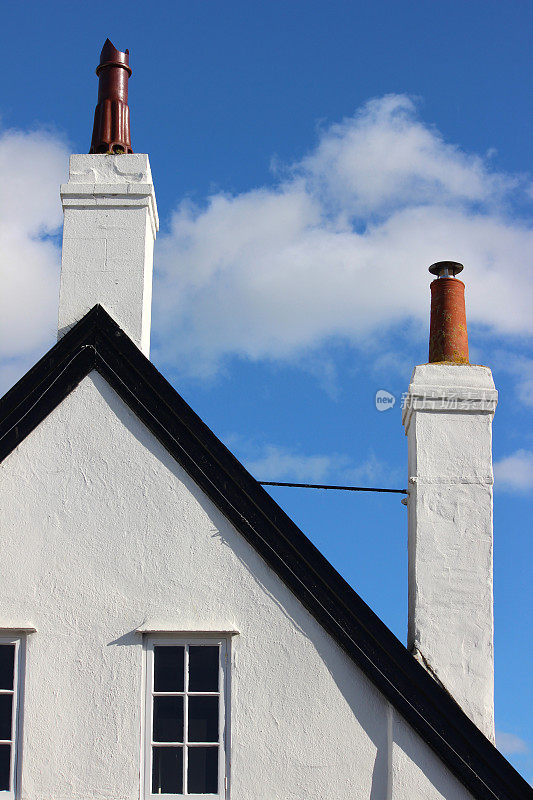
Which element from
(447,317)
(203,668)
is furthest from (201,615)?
(447,317)

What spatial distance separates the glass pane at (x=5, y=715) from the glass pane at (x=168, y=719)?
1127mm

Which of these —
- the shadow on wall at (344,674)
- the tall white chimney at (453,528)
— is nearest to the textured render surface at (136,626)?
the shadow on wall at (344,674)

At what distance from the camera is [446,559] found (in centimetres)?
825

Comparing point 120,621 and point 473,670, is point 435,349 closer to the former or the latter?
point 473,670

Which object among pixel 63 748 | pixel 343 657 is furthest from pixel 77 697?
pixel 343 657

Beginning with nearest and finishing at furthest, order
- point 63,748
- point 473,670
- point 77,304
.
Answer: point 63,748 < point 473,670 < point 77,304

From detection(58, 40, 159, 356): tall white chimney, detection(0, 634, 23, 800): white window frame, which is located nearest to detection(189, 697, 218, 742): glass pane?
detection(0, 634, 23, 800): white window frame

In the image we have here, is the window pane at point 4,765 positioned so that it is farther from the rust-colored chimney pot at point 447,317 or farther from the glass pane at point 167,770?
the rust-colored chimney pot at point 447,317

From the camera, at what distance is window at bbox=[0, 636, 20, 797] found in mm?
7383

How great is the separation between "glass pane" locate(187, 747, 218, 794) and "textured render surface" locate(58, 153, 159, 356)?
3491 millimetres

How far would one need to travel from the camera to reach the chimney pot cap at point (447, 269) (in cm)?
941

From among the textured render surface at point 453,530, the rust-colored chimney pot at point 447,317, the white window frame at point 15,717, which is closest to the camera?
the white window frame at point 15,717

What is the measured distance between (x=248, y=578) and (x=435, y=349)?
290 cm

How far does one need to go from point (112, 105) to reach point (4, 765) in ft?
20.5
